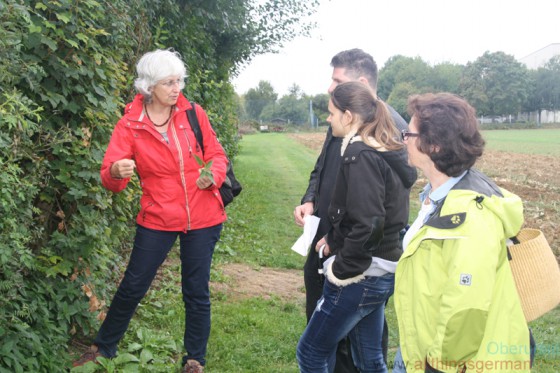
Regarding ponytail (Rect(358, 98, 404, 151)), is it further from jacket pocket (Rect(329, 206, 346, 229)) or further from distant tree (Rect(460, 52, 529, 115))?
distant tree (Rect(460, 52, 529, 115))

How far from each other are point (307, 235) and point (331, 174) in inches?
16.5

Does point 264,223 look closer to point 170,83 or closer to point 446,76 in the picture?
point 170,83

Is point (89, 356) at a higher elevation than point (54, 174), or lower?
lower

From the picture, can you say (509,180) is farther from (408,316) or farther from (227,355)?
(408,316)

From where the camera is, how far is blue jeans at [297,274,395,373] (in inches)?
119

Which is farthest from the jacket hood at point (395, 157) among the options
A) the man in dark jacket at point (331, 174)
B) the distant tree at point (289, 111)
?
the distant tree at point (289, 111)

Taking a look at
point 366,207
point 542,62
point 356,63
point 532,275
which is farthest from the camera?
point 542,62

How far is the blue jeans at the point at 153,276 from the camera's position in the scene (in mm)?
3830

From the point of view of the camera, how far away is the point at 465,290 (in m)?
2.11

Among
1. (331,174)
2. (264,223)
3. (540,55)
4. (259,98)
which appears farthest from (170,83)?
(540,55)

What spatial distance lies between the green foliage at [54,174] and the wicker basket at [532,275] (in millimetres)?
2271

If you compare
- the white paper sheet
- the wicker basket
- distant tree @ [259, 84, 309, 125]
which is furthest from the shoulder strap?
distant tree @ [259, 84, 309, 125]

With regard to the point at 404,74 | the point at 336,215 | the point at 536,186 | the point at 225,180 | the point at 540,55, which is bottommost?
the point at 536,186

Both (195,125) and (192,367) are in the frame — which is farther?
(192,367)
